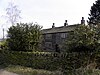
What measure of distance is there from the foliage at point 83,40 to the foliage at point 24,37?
845cm

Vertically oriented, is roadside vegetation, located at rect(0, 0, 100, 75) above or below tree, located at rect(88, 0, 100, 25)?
below

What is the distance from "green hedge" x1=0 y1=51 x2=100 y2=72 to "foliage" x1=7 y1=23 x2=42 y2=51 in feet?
4.27

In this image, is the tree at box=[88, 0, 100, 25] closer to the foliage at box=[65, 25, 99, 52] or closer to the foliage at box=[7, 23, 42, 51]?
the foliage at box=[7, 23, 42, 51]

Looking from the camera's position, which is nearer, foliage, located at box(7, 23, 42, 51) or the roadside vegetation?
the roadside vegetation

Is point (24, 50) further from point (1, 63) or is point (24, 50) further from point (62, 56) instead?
point (62, 56)

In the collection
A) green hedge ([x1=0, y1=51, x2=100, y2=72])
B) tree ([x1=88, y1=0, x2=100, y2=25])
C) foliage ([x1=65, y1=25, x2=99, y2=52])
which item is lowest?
green hedge ([x1=0, y1=51, x2=100, y2=72])

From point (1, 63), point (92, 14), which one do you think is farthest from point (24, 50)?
point (92, 14)

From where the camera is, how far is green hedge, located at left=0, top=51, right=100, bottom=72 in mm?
21156

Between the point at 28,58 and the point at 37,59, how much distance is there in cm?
163

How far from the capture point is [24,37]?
95.9 feet

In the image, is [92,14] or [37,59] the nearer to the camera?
[37,59]

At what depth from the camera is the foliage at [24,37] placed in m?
29.4

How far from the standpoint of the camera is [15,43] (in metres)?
29.5

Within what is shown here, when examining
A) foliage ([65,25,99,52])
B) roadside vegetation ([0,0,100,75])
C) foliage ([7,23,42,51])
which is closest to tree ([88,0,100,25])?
foliage ([7,23,42,51])
